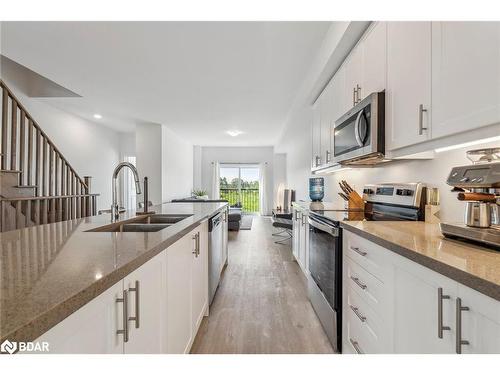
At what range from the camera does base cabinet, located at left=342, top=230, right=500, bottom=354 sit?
73 cm

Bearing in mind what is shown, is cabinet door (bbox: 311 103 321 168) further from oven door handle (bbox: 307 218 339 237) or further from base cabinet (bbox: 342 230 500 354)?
base cabinet (bbox: 342 230 500 354)

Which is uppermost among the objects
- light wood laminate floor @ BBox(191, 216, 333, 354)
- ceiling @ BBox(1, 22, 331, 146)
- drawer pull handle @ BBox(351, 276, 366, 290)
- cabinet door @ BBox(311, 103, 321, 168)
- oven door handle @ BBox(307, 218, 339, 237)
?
ceiling @ BBox(1, 22, 331, 146)

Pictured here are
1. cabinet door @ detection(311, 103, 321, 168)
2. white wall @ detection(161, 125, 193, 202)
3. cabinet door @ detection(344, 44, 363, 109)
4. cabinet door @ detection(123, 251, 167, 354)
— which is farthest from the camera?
white wall @ detection(161, 125, 193, 202)

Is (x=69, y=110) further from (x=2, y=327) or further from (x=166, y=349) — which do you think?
→ (x=2, y=327)

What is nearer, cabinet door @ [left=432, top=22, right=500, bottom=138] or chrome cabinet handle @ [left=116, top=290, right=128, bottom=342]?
chrome cabinet handle @ [left=116, top=290, right=128, bottom=342]

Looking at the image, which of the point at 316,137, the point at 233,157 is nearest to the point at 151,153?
the point at 233,157

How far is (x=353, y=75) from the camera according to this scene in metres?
2.29

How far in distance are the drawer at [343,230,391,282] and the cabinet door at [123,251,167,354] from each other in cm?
98

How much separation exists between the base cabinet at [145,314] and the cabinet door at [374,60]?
161cm

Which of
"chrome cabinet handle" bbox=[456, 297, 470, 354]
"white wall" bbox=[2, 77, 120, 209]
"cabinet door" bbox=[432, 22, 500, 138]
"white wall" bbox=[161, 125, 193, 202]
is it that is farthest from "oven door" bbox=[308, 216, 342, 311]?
"white wall" bbox=[2, 77, 120, 209]

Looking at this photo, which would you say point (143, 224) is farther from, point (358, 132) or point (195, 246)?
point (358, 132)

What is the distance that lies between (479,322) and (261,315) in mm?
1866

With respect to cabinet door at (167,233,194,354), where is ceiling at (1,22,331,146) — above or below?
above
